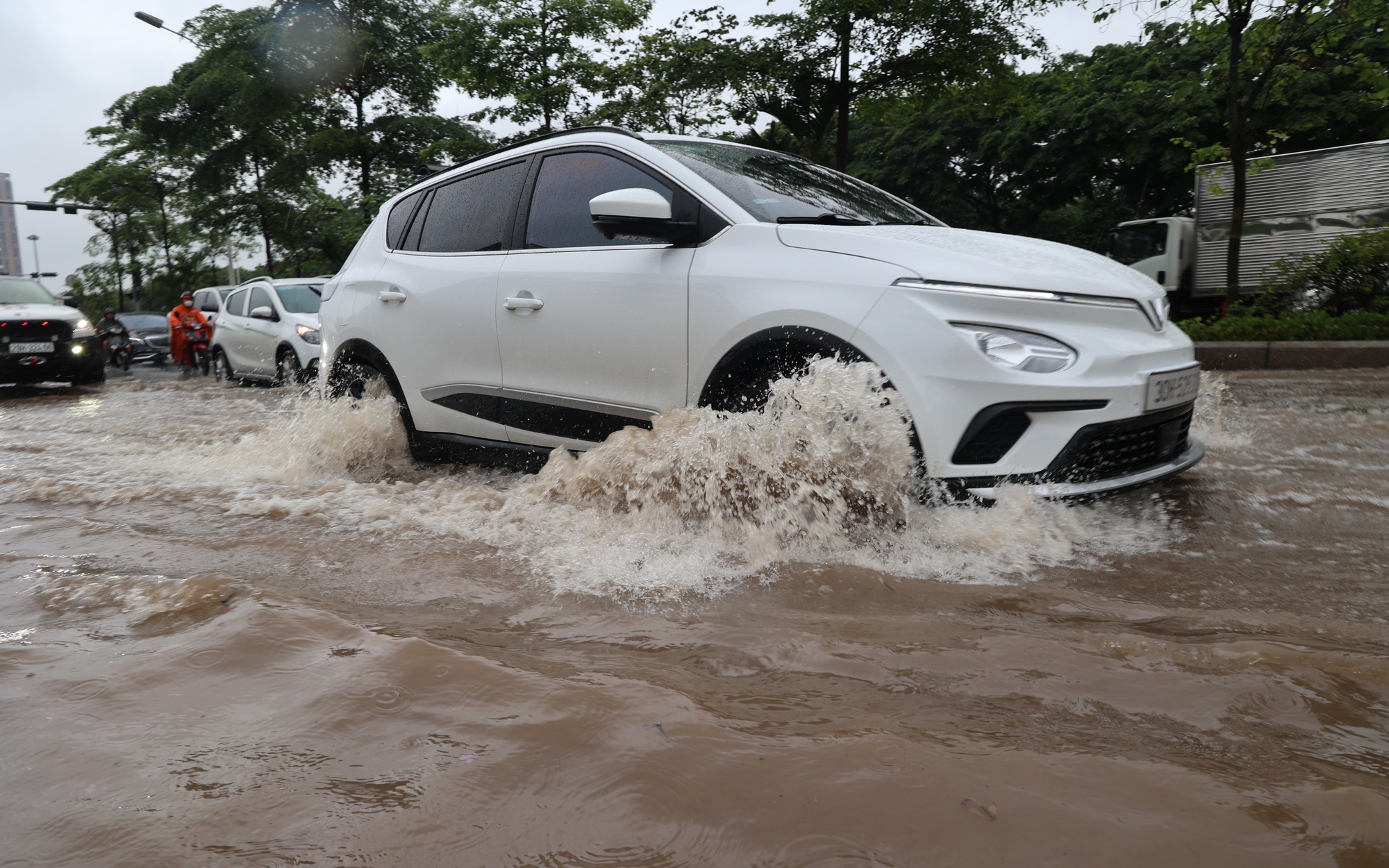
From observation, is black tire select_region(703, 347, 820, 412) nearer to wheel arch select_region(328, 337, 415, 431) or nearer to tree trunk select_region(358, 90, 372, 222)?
wheel arch select_region(328, 337, 415, 431)

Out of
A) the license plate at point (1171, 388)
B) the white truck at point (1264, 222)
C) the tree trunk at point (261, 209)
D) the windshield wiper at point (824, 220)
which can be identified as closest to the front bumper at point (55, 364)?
the windshield wiper at point (824, 220)

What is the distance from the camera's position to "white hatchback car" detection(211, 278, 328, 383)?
1228cm

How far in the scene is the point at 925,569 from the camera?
2.82 meters

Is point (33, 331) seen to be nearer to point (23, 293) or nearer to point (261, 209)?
point (23, 293)

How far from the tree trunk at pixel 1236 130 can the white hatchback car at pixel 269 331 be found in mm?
11338

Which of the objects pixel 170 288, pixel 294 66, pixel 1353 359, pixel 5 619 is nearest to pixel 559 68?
pixel 294 66

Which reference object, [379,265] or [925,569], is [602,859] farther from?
[379,265]

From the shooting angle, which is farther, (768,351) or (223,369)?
(223,369)

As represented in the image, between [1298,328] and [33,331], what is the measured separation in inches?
603

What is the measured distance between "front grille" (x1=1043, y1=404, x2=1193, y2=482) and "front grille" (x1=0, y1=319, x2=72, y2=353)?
45.5ft

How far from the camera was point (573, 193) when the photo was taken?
13.4 feet

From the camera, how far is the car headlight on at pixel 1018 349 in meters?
2.88

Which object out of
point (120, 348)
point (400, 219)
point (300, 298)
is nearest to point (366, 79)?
point (120, 348)

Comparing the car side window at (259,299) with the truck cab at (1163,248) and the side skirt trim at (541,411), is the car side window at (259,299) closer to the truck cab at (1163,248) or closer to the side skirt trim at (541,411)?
the side skirt trim at (541,411)
